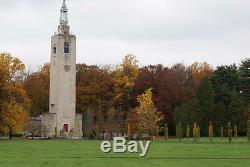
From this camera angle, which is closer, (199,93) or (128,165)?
(128,165)

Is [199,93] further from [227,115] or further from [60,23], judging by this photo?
[60,23]

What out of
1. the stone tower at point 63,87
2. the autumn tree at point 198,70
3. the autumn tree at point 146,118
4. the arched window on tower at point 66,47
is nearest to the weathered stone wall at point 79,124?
the stone tower at point 63,87

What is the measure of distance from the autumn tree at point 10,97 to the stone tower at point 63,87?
392 inches

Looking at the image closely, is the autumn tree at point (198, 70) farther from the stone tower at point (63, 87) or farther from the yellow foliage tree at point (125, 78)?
the stone tower at point (63, 87)

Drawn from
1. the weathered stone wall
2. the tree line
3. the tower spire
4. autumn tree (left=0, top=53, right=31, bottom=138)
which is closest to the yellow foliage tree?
the tree line

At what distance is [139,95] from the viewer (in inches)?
3209

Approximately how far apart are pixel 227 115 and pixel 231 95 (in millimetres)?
4088

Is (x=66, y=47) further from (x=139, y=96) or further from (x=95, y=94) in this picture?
(x=139, y=96)

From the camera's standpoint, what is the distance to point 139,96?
258 feet

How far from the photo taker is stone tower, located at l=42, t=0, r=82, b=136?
250 feet

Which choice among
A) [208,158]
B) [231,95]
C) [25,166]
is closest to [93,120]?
[231,95]

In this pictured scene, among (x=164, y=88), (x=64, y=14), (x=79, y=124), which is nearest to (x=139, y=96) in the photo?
(x=164, y=88)

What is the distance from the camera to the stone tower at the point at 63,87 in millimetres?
76312

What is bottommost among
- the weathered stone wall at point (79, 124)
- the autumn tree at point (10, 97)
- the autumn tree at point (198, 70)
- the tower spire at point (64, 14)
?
the weathered stone wall at point (79, 124)
